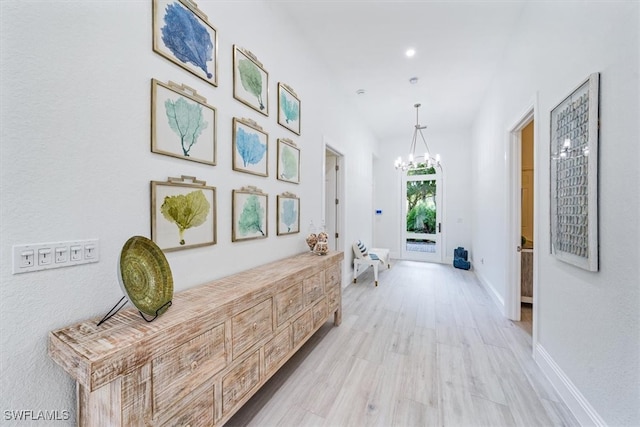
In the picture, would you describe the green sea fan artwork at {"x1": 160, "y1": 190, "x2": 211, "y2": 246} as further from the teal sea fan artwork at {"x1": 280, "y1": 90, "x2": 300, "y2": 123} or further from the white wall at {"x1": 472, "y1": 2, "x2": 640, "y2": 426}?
the white wall at {"x1": 472, "y1": 2, "x2": 640, "y2": 426}

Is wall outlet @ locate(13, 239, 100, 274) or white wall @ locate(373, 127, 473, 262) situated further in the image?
white wall @ locate(373, 127, 473, 262)

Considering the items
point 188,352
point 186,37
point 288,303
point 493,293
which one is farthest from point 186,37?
point 493,293

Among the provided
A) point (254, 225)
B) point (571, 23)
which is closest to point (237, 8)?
point (254, 225)

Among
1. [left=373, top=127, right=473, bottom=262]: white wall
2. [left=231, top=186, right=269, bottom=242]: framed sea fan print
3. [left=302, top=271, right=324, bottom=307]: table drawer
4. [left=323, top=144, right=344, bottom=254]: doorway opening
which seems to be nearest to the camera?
[left=231, top=186, right=269, bottom=242]: framed sea fan print

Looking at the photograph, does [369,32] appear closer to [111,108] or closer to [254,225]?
[254,225]

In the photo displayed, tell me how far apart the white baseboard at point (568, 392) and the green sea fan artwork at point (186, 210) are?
2574 millimetres

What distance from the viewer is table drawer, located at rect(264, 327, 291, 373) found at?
5.53 feet

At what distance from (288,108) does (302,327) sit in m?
2.13

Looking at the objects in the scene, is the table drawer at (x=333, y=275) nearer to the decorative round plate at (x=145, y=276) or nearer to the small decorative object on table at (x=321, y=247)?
the small decorative object on table at (x=321, y=247)

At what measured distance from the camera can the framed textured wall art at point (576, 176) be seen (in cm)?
145

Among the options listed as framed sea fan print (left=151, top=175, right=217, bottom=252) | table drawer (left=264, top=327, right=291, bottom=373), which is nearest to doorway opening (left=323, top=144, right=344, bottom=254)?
table drawer (left=264, top=327, right=291, bottom=373)

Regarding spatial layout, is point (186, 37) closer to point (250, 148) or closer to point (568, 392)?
point (250, 148)

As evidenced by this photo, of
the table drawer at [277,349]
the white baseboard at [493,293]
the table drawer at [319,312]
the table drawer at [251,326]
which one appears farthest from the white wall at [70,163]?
the white baseboard at [493,293]

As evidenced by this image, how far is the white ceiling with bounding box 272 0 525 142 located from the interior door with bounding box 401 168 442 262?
231 centimetres
